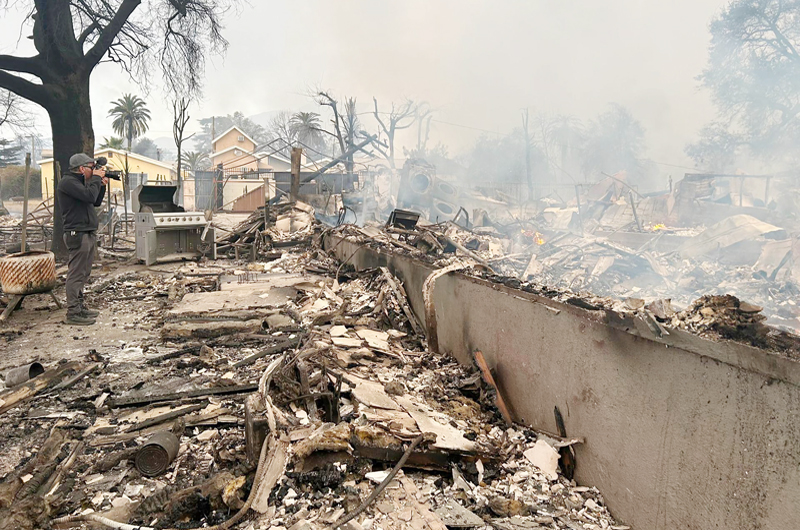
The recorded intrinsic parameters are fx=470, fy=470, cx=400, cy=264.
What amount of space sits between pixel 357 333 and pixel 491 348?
1738 mm

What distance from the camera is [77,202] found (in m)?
5.91

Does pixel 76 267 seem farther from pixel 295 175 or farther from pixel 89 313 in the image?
pixel 295 175

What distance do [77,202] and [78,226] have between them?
1.01ft

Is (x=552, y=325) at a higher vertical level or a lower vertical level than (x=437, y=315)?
higher

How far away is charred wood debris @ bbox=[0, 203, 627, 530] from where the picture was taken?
235 cm

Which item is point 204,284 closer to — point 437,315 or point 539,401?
point 437,315

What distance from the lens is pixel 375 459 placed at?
9.08 ft

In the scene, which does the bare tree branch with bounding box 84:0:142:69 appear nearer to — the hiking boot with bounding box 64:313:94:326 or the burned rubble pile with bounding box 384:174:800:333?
the hiking boot with bounding box 64:313:94:326

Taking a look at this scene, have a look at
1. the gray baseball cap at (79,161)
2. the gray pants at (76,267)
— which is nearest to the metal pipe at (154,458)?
the gray pants at (76,267)

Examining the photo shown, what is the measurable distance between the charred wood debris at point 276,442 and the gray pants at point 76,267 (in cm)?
82

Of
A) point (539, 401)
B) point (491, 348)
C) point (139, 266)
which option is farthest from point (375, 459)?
point (139, 266)

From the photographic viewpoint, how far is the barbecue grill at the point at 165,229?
9.58m

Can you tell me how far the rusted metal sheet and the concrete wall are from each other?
5780mm

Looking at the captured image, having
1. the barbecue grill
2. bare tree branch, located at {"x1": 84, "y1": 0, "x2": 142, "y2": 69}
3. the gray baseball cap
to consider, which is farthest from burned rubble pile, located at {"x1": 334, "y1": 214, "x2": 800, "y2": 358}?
bare tree branch, located at {"x1": 84, "y1": 0, "x2": 142, "y2": 69}
